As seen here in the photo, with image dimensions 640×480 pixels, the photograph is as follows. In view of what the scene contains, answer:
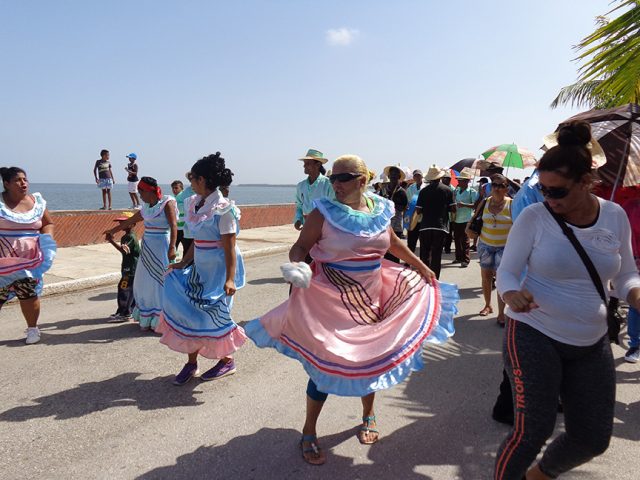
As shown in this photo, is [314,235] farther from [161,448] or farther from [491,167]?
[491,167]

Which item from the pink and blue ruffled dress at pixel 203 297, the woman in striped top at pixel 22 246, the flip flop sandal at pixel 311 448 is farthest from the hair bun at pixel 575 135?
the woman in striped top at pixel 22 246

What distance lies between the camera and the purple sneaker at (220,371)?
460 cm

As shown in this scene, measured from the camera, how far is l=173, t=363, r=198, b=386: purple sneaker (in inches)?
176

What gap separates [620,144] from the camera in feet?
13.4

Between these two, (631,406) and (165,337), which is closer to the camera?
(631,406)

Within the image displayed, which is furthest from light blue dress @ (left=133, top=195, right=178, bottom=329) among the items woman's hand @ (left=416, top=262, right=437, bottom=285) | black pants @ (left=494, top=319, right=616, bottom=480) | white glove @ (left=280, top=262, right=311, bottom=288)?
black pants @ (left=494, top=319, right=616, bottom=480)

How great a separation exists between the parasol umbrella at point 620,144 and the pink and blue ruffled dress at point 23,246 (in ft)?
18.0

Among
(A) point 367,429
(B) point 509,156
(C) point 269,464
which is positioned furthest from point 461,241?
(C) point 269,464

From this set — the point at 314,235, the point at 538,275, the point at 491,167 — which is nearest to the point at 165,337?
the point at 314,235

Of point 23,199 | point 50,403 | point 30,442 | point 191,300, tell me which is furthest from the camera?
point 23,199

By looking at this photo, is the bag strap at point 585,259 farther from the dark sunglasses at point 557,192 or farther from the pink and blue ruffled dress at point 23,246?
the pink and blue ruffled dress at point 23,246

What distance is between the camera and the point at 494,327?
641 cm

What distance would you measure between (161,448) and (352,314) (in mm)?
1595

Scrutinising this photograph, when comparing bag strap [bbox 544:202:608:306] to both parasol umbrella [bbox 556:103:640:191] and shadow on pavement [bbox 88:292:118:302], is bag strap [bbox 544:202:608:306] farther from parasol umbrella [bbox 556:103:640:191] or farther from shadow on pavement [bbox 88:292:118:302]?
shadow on pavement [bbox 88:292:118:302]
